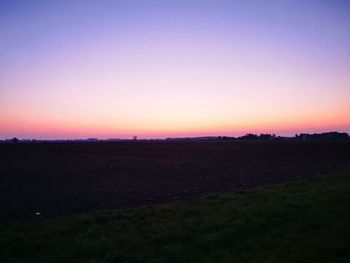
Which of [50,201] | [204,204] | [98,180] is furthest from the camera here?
[98,180]

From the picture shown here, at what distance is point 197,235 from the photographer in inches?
400

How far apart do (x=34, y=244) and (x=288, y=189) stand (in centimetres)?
1212

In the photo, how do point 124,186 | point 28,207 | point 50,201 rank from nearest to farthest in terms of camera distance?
point 28,207 → point 50,201 → point 124,186

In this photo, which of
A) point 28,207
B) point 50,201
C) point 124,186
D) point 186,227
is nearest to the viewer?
point 186,227

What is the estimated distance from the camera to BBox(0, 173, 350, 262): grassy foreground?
854 centimetres

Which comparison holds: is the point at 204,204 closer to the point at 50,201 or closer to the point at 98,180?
the point at 50,201

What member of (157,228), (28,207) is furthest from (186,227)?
(28,207)

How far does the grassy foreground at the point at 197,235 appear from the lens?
8.54 metres

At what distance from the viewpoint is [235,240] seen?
9664mm

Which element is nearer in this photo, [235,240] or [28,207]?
[235,240]

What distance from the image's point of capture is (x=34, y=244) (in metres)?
9.72

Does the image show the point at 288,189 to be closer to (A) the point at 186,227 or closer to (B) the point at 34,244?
(A) the point at 186,227

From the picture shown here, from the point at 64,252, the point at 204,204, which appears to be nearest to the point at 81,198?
the point at 204,204

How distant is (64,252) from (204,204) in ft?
22.0
